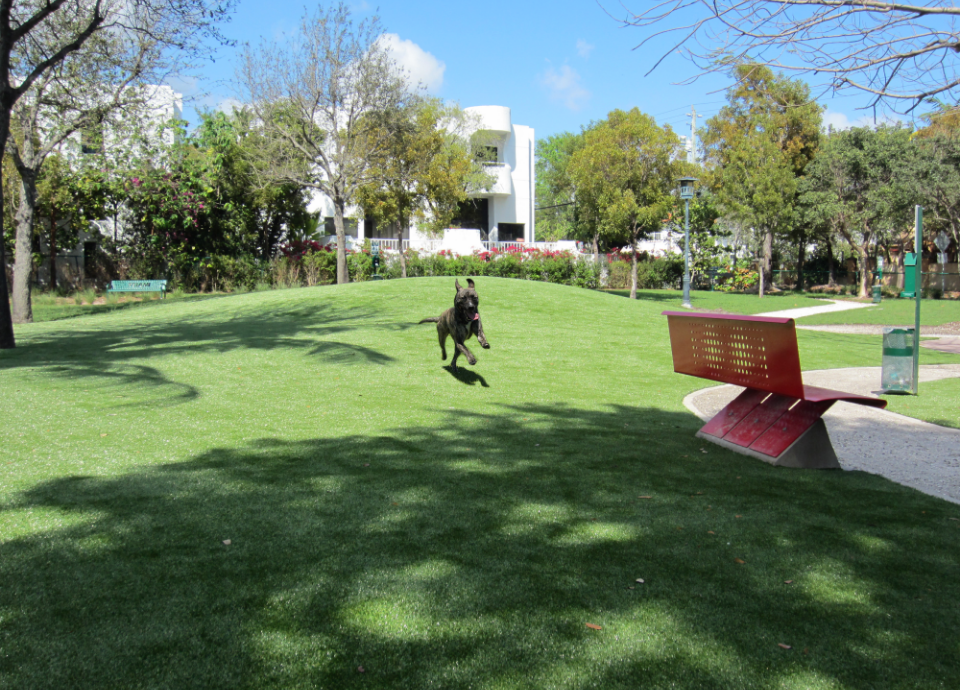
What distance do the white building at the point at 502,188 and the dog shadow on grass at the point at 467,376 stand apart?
35.7 meters

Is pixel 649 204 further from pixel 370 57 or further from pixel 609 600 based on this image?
pixel 609 600

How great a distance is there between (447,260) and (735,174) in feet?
56.6

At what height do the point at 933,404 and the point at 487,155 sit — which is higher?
the point at 487,155

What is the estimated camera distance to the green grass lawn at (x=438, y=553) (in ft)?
8.88

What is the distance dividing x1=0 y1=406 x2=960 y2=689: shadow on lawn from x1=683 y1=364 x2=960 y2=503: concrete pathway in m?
0.58

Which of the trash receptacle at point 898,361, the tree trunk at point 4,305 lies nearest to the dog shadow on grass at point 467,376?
the trash receptacle at point 898,361

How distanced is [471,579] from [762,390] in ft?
13.2

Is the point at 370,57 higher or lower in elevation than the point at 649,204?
higher

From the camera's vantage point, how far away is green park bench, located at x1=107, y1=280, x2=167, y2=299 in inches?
1016

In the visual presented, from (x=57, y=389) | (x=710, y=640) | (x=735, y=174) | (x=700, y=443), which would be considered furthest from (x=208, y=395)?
(x=735, y=174)

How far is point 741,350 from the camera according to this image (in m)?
6.36

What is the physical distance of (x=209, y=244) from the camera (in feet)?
102

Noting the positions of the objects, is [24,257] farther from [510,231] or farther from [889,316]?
[510,231]

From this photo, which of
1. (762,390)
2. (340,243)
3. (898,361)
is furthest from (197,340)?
(340,243)
